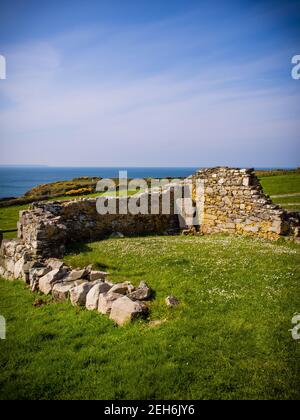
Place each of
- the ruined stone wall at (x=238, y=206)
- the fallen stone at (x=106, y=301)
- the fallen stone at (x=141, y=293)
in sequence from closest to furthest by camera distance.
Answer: the fallen stone at (x=106, y=301)
the fallen stone at (x=141, y=293)
the ruined stone wall at (x=238, y=206)

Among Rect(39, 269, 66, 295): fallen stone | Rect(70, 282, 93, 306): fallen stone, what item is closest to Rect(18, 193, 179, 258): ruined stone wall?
Rect(39, 269, 66, 295): fallen stone

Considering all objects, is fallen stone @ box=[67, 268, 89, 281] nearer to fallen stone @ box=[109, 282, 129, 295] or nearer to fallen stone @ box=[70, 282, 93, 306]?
fallen stone @ box=[70, 282, 93, 306]

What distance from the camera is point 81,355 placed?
8.31m

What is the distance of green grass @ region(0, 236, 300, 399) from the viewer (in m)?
7.01

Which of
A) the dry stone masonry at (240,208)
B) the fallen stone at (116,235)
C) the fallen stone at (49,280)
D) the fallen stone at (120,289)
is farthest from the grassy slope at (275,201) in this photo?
the fallen stone at (120,289)

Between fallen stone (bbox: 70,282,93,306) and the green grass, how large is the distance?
0.33 m

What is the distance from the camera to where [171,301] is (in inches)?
409

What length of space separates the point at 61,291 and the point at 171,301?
4568 millimetres

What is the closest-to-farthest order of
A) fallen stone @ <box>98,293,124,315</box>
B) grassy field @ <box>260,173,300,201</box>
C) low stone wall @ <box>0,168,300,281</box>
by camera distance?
fallen stone @ <box>98,293,124,315</box> → low stone wall @ <box>0,168,300,281</box> → grassy field @ <box>260,173,300,201</box>

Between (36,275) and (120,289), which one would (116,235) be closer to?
(36,275)

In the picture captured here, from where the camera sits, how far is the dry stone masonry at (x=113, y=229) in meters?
11.3

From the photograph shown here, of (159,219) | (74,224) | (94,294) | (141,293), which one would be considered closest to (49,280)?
(94,294)

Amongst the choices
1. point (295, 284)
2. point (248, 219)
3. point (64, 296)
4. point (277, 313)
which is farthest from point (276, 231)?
point (64, 296)

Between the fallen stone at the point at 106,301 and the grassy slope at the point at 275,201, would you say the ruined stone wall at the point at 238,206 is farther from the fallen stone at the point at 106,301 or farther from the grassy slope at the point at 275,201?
the fallen stone at the point at 106,301
